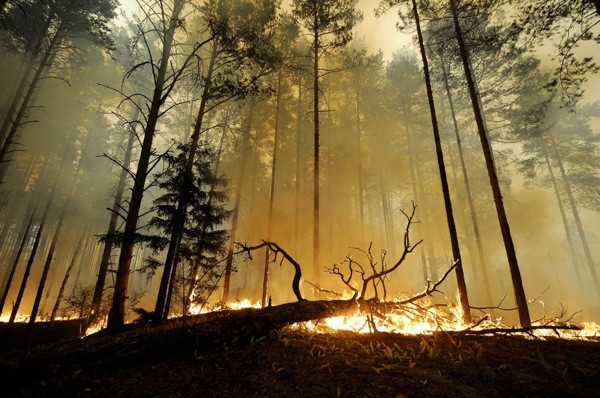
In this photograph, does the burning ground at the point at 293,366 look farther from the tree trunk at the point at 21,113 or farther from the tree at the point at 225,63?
the tree trunk at the point at 21,113

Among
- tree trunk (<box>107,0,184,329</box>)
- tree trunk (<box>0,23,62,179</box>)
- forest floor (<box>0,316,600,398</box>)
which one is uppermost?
tree trunk (<box>0,23,62,179</box>)

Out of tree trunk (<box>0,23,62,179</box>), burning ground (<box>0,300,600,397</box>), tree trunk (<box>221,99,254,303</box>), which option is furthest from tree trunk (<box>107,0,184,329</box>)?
tree trunk (<box>0,23,62,179</box>)

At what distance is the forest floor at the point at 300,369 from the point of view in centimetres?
260

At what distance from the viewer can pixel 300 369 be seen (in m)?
3.14

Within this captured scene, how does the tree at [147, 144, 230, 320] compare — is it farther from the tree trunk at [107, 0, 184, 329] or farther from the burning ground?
the burning ground

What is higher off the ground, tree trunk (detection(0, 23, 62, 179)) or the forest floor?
tree trunk (detection(0, 23, 62, 179))

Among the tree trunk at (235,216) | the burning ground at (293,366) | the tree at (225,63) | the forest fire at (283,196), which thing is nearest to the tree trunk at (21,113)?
the forest fire at (283,196)

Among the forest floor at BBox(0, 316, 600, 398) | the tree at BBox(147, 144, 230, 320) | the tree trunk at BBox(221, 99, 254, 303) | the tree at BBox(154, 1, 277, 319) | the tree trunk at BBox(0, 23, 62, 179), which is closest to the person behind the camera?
the forest floor at BBox(0, 316, 600, 398)

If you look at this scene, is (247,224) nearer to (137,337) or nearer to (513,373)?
(137,337)

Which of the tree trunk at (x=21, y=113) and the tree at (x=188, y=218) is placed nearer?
the tree at (x=188, y=218)

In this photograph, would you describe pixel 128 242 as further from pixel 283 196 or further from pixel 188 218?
pixel 283 196

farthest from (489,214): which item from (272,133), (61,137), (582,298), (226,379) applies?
(61,137)

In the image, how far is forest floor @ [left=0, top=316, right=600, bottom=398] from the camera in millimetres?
2604

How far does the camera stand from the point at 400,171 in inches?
955
